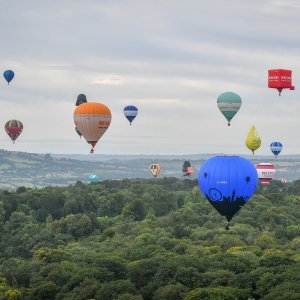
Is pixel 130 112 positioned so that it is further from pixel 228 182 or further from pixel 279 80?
pixel 228 182

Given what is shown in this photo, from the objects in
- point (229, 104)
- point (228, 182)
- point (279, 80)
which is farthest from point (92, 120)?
point (228, 182)

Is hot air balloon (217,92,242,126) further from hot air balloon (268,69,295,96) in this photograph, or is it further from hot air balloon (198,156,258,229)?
hot air balloon (198,156,258,229)

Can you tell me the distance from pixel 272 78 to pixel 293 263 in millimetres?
31892

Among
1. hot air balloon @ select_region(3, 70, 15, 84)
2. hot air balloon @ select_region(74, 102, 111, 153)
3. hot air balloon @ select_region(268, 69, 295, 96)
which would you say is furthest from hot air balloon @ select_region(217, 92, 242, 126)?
hot air balloon @ select_region(3, 70, 15, 84)

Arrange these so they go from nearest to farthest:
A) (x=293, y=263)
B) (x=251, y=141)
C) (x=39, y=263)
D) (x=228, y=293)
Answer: (x=228, y=293) → (x=293, y=263) → (x=39, y=263) → (x=251, y=141)

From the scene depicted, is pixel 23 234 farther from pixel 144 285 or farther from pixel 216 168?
pixel 216 168

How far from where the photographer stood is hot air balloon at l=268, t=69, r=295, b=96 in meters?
149

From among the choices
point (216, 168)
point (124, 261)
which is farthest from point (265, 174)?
point (216, 168)

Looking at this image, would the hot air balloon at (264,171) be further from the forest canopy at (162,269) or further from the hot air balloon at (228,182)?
the hot air balloon at (228,182)

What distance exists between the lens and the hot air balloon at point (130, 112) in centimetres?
18625

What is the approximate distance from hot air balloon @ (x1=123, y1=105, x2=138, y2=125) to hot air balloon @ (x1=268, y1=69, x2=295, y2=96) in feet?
141

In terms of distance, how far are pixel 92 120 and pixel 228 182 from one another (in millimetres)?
47333

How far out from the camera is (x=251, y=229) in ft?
616

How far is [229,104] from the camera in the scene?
150 metres
